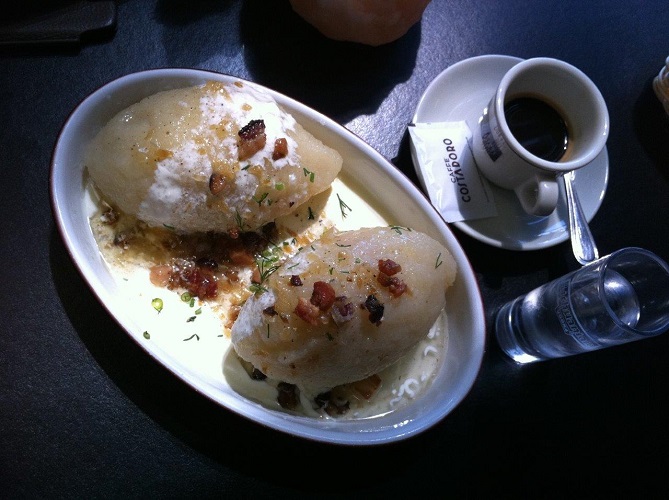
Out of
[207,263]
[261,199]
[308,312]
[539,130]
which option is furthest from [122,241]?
[539,130]

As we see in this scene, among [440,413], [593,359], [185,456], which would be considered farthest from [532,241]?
[185,456]

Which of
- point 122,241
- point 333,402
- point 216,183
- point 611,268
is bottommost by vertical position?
point 333,402

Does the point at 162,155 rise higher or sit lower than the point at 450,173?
higher

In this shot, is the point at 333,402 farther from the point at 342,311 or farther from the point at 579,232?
the point at 579,232

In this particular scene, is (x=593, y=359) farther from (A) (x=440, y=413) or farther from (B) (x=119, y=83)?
(B) (x=119, y=83)

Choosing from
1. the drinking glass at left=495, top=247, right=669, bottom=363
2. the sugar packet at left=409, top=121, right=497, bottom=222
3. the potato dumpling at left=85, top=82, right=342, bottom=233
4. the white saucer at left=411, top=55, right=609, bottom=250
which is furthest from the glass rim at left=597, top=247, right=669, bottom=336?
the potato dumpling at left=85, top=82, right=342, bottom=233

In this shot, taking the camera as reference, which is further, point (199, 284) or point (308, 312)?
point (199, 284)

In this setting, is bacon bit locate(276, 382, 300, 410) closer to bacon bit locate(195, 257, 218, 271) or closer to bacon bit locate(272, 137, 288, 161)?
bacon bit locate(195, 257, 218, 271)
